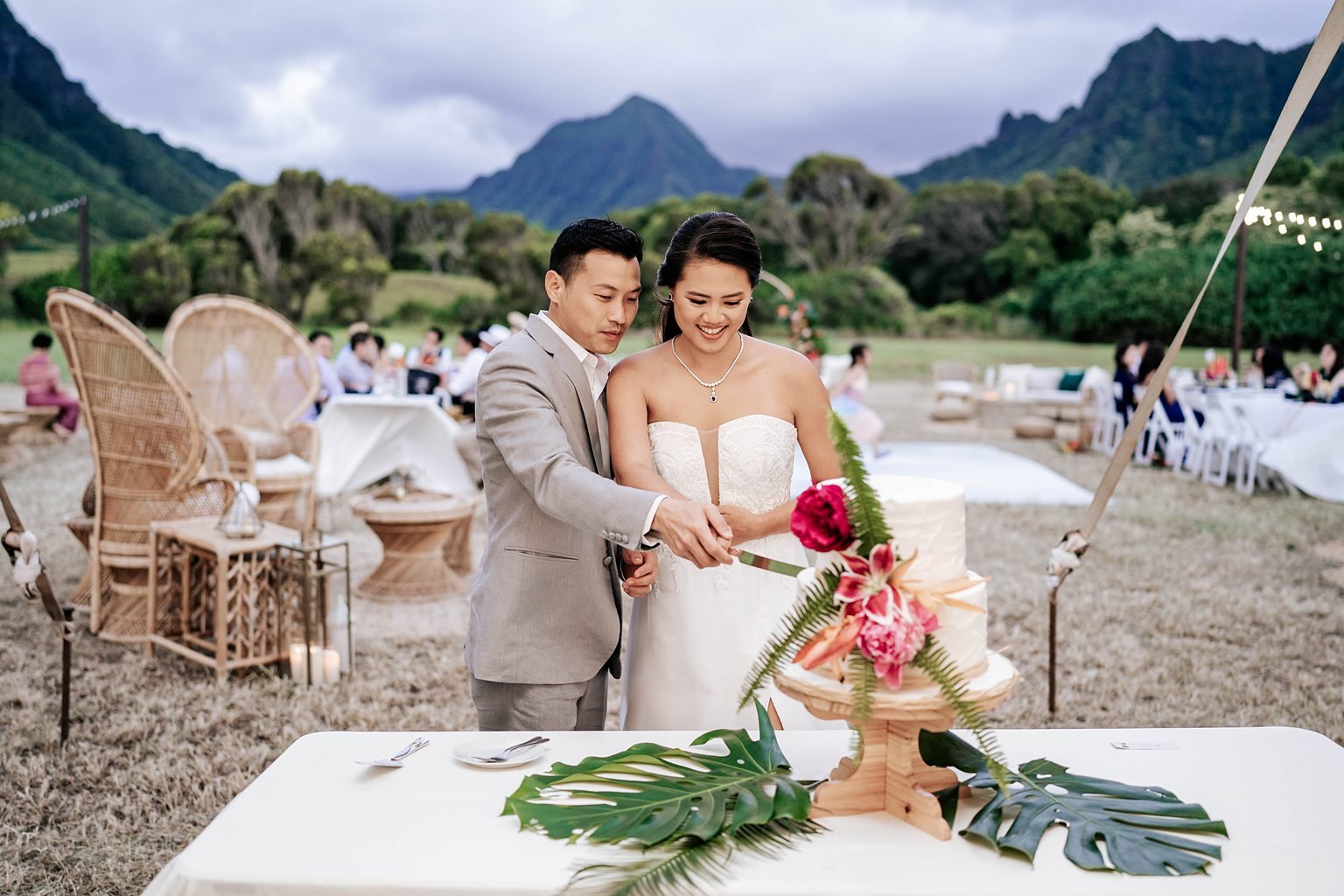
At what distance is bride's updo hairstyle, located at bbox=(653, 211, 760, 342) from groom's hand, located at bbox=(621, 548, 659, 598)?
0.67 metres

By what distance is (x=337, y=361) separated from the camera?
35.9 feet

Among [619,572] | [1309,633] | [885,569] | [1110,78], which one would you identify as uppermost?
[1110,78]

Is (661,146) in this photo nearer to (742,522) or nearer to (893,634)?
(742,522)

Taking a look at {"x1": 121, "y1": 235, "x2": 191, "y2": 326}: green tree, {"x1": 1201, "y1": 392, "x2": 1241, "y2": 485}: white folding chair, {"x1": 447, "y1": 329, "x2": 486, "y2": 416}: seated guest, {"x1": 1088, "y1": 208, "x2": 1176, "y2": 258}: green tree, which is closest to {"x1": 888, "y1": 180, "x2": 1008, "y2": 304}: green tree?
{"x1": 1088, "y1": 208, "x2": 1176, "y2": 258}: green tree

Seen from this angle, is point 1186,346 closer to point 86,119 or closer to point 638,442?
point 638,442

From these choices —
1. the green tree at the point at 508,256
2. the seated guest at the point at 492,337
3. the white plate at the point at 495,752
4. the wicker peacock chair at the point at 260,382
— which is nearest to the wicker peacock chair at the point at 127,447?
the wicker peacock chair at the point at 260,382

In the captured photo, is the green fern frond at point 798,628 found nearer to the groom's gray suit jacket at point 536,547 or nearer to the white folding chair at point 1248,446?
the groom's gray suit jacket at point 536,547

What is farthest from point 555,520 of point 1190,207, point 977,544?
point 1190,207

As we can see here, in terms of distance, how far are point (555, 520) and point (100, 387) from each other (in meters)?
3.40

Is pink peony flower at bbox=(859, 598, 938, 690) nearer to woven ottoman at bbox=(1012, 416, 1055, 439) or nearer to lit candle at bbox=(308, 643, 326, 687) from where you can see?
lit candle at bbox=(308, 643, 326, 687)

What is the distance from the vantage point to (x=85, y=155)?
3916 centimetres

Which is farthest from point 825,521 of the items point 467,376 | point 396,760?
point 467,376

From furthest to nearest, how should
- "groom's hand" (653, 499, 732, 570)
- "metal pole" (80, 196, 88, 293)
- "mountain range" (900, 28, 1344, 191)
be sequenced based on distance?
1. "mountain range" (900, 28, 1344, 191)
2. "metal pole" (80, 196, 88, 293)
3. "groom's hand" (653, 499, 732, 570)

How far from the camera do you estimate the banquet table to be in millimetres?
1455
